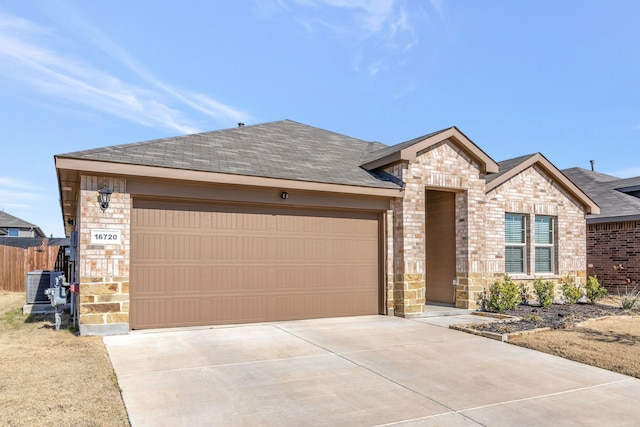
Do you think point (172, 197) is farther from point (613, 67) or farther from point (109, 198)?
point (613, 67)

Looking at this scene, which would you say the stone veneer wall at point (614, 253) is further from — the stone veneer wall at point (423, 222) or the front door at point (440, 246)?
the front door at point (440, 246)

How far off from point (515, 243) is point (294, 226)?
7.35 m

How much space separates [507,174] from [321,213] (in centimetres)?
620

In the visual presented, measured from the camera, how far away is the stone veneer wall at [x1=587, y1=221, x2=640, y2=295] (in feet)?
51.1

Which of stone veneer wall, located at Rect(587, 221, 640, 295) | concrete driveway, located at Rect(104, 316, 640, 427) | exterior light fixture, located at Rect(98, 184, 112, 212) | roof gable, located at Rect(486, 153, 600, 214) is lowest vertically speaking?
concrete driveway, located at Rect(104, 316, 640, 427)

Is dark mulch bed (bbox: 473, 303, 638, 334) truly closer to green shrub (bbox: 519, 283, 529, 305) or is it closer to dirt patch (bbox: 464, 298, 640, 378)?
dirt patch (bbox: 464, 298, 640, 378)

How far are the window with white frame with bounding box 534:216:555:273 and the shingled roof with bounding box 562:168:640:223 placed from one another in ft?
12.6

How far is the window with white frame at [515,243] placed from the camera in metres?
13.0

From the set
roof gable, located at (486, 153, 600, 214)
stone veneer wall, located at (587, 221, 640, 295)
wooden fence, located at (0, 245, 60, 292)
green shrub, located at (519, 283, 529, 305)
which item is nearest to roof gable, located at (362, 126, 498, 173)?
roof gable, located at (486, 153, 600, 214)

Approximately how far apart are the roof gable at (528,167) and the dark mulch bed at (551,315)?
353 centimetres

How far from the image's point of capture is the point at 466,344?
7602 mm

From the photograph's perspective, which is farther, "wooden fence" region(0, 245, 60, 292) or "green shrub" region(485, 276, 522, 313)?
"wooden fence" region(0, 245, 60, 292)

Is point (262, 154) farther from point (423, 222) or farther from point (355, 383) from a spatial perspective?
point (355, 383)

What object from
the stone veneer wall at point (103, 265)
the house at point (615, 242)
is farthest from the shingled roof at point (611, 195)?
the stone veneer wall at point (103, 265)
